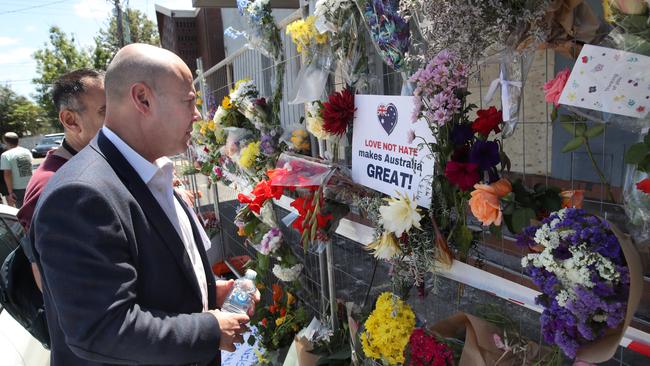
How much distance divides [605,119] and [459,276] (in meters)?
0.82

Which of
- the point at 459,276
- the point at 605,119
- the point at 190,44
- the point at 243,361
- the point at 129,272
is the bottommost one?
the point at 243,361

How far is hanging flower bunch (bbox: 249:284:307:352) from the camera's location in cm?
300

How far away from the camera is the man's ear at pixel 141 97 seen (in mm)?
1600

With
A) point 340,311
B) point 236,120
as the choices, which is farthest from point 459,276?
point 236,120

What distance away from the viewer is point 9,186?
294 inches

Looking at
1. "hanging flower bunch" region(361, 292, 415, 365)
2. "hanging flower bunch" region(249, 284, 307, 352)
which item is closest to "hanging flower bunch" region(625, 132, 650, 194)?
"hanging flower bunch" region(361, 292, 415, 365)

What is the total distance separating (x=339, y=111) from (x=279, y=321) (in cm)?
163

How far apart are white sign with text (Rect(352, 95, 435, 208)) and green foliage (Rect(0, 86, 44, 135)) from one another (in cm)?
4454

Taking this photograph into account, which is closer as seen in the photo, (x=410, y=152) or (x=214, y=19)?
(x=410, y=152)

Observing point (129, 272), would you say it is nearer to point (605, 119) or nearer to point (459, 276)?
point (459, 276)

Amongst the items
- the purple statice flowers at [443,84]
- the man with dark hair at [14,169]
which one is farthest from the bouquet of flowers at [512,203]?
the man with dark hair at [14,169]

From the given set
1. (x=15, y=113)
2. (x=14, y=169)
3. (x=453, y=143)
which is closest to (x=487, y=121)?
(x=453, y=143)

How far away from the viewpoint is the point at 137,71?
1.60 meters

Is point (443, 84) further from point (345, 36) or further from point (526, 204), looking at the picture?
point (345, 36)
